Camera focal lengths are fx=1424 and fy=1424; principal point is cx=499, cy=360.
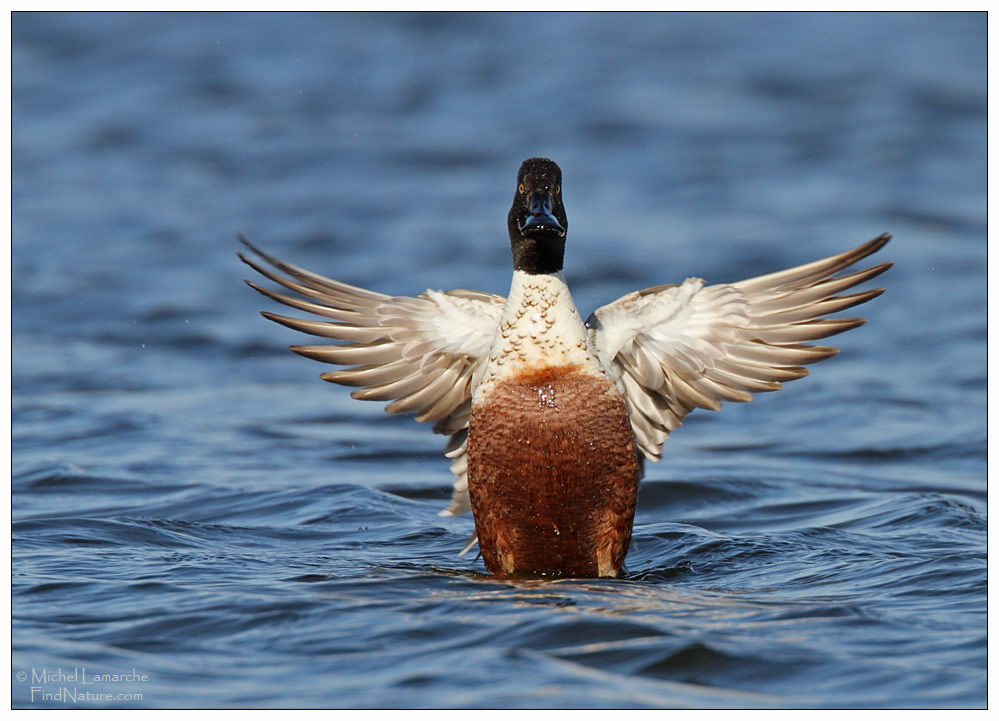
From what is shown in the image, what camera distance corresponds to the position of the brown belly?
18.4ft

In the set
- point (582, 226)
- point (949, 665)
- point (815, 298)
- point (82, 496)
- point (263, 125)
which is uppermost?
point (263, 125)

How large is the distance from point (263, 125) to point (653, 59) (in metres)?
5.53

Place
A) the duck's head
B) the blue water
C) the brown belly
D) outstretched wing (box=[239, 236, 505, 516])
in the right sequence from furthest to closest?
outstretched wing (box=[239, 236, 505, 516])
the duck's head
the brown belly
the blue water

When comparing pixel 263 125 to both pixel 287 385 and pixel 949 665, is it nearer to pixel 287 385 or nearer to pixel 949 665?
pixel 287 385

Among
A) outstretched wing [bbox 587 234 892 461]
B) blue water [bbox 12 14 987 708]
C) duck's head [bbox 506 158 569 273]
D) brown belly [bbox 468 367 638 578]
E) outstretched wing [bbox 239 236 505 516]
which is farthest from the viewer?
outstretched wing [bbox 239 236 505 516]

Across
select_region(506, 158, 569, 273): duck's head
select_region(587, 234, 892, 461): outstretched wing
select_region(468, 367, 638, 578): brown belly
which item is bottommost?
select_region(468, 367, 638, 578): brown belly

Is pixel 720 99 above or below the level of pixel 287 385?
above

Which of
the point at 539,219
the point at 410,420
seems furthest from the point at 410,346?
the point at 410,420

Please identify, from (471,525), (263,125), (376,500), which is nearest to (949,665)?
(471,525)

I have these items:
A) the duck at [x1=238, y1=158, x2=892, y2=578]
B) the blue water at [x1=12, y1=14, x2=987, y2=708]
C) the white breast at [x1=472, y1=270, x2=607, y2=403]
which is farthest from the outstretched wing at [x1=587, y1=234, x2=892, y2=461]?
the blue water at [x1=12, y1=14, x2=987, y2=708]

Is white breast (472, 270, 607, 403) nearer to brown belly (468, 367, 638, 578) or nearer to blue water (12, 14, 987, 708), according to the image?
brown belly (468, 367, 638, 578)

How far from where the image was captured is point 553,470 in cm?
561

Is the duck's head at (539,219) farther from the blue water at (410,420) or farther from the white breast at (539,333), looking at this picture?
the blue water at (410,420)

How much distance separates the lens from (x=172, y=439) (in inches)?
362
